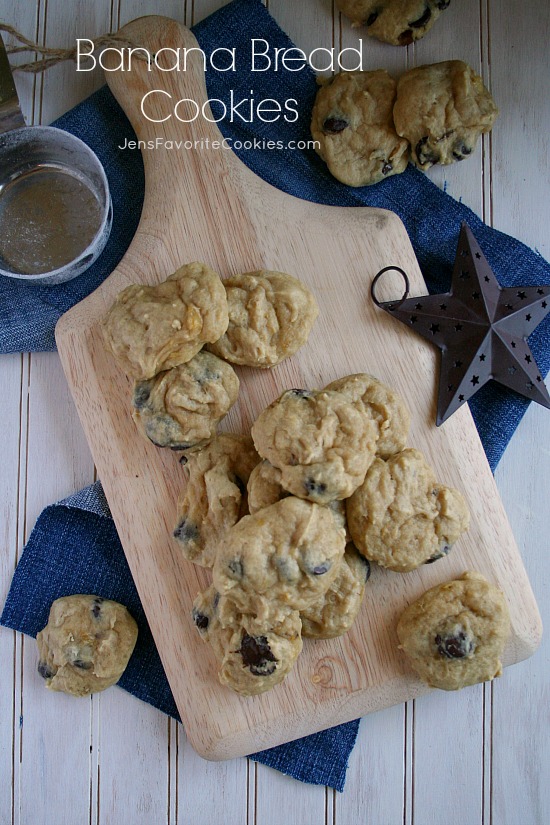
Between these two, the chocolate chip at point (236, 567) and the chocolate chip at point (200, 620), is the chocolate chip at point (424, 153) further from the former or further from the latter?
the chocolate chip at point (200, 620)

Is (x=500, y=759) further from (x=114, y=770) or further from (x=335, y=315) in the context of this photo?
(x=335, y=315)

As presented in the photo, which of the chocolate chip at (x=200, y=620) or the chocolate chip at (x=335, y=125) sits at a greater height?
the chocolate chip at (x=335, y=125)

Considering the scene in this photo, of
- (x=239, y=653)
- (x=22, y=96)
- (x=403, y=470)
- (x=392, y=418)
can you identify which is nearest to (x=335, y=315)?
(x=392, y=418)

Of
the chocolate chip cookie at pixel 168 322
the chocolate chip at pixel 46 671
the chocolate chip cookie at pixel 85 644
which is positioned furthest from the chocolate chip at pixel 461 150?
the chocolate chip at pixel 46 671

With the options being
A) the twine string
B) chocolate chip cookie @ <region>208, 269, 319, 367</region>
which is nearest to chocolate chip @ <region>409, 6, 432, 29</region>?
the twine string

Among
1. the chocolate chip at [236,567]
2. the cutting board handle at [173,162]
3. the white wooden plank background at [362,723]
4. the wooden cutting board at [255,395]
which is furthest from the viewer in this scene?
the white wooden plank background at [362,723]

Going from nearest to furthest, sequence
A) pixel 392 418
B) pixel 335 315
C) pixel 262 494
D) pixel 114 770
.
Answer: pixel 262 494 → pixel 392 418 → pixel 335 315 → pixel 114 770

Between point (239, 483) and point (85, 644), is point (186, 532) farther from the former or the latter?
point (85, 644)
